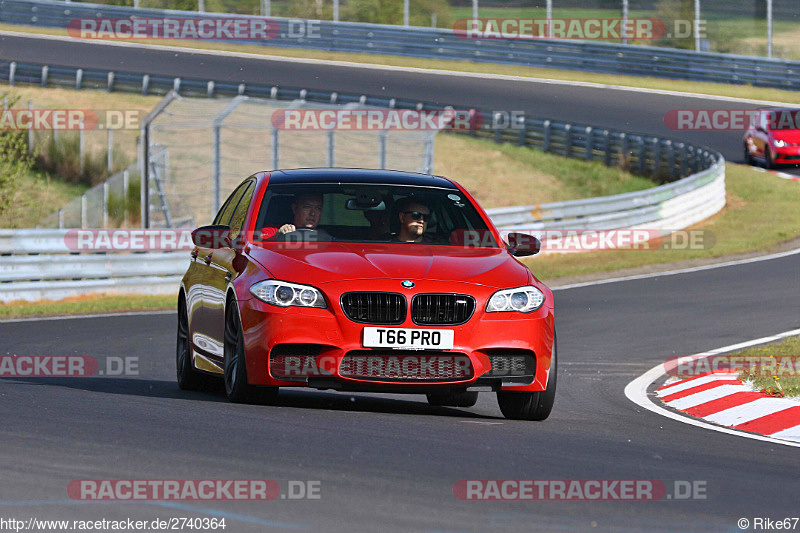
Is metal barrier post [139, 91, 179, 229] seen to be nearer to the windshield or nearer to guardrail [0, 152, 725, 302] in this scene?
guardrail [0, 152, 725, 302]

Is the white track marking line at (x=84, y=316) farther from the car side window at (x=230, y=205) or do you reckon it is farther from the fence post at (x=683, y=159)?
the fence post at (x=683, y=159)

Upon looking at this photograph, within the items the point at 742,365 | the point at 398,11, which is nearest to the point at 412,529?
the point at 742,365

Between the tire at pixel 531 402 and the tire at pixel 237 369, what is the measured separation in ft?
4.79

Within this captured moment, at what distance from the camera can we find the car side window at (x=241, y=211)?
9391 millimetres

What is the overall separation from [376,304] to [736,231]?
19859 millimetres

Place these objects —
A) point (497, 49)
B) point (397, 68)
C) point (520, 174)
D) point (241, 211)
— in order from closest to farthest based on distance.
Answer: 1. point (241, 211)
2. point (520, 174)
3. point (497, 49)
4. point (397, 68)

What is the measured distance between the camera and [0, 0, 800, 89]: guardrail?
41969 mm

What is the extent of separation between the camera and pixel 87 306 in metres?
18.6
